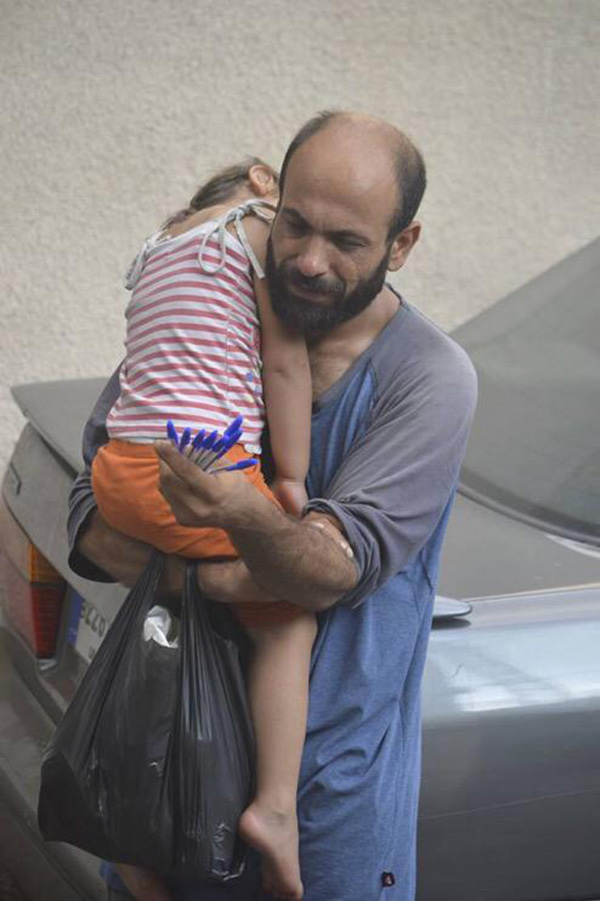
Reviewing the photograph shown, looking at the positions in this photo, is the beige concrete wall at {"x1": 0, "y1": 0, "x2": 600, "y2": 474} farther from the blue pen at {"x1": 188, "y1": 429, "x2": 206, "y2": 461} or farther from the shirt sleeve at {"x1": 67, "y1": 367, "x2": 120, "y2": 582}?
the blue pen at {"x1": 188, "y1": 429, "x2": 206, "y2": 461}

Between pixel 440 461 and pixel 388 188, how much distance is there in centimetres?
38

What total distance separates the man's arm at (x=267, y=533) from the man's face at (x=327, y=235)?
12.1 inches

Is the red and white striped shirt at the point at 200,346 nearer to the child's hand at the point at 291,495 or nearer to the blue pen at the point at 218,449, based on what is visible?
the child's hand at the point at 291,495

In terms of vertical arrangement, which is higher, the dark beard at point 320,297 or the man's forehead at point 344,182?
the man's forehead at point 344,182

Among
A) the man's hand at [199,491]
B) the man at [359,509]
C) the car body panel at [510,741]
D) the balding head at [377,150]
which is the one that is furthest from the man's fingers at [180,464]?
the car body panel at [510,741]

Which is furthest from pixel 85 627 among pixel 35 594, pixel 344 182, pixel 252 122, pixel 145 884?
pixel 252 122

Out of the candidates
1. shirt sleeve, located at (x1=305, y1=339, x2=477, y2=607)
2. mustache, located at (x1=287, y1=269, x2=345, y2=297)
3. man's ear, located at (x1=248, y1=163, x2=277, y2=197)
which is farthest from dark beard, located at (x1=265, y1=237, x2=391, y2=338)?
man's ear, located at (x1=248, y1=163, x2=277, y2=197)

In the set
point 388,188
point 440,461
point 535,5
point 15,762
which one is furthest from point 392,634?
point 535,5

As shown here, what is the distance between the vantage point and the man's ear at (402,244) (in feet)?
6.91

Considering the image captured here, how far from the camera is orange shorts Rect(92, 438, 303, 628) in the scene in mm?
2064

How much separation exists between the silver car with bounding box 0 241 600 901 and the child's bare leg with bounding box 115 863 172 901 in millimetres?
319

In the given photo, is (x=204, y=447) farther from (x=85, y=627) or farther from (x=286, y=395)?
(x=85, y=627)

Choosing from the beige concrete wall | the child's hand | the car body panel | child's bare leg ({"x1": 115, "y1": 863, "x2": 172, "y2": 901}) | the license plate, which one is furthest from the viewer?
the beige concrete wall

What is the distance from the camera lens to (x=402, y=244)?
213 cm
